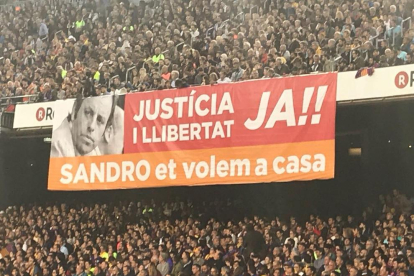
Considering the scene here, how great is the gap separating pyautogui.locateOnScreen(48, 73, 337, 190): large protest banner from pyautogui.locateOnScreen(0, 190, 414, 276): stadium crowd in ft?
3.51

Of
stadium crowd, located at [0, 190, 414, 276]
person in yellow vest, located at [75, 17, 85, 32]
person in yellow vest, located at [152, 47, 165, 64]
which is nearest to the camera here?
stadium crowd, located at [0, 190, 414, 276]

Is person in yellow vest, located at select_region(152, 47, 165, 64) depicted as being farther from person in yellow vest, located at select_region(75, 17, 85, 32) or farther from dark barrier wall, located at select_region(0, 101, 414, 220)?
person in yellow vest, located at select_region(75, 17, 85, 32)

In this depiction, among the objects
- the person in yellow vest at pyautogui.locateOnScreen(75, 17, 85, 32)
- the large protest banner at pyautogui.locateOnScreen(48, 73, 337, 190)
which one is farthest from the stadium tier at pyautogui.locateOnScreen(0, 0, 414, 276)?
the person in yellow vest at pyautogui.locateOnScreen(75, 17, 85, 32)

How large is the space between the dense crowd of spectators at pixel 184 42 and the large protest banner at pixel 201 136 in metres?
0.67

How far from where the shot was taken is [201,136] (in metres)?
14.7

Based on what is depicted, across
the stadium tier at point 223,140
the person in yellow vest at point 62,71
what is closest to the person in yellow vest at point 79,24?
the stadium tier at point 223,140

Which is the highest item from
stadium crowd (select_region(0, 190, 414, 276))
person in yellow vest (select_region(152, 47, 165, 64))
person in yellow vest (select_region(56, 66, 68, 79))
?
person in yellow vest (select_region(152, 47, 165, 64))

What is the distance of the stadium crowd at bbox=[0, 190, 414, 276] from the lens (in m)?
12.3

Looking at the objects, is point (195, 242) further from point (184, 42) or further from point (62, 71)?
point (62, 71)

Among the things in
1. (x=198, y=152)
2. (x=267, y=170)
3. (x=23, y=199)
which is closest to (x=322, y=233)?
(x=267, y=170)

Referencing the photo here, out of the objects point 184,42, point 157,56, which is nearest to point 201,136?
point 157,56

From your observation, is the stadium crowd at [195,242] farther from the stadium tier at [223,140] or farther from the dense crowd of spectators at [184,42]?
→ the dense crowd of spectators at [184,42]

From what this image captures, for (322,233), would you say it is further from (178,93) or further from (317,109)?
(178,93)

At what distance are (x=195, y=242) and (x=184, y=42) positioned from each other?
16.5ft
